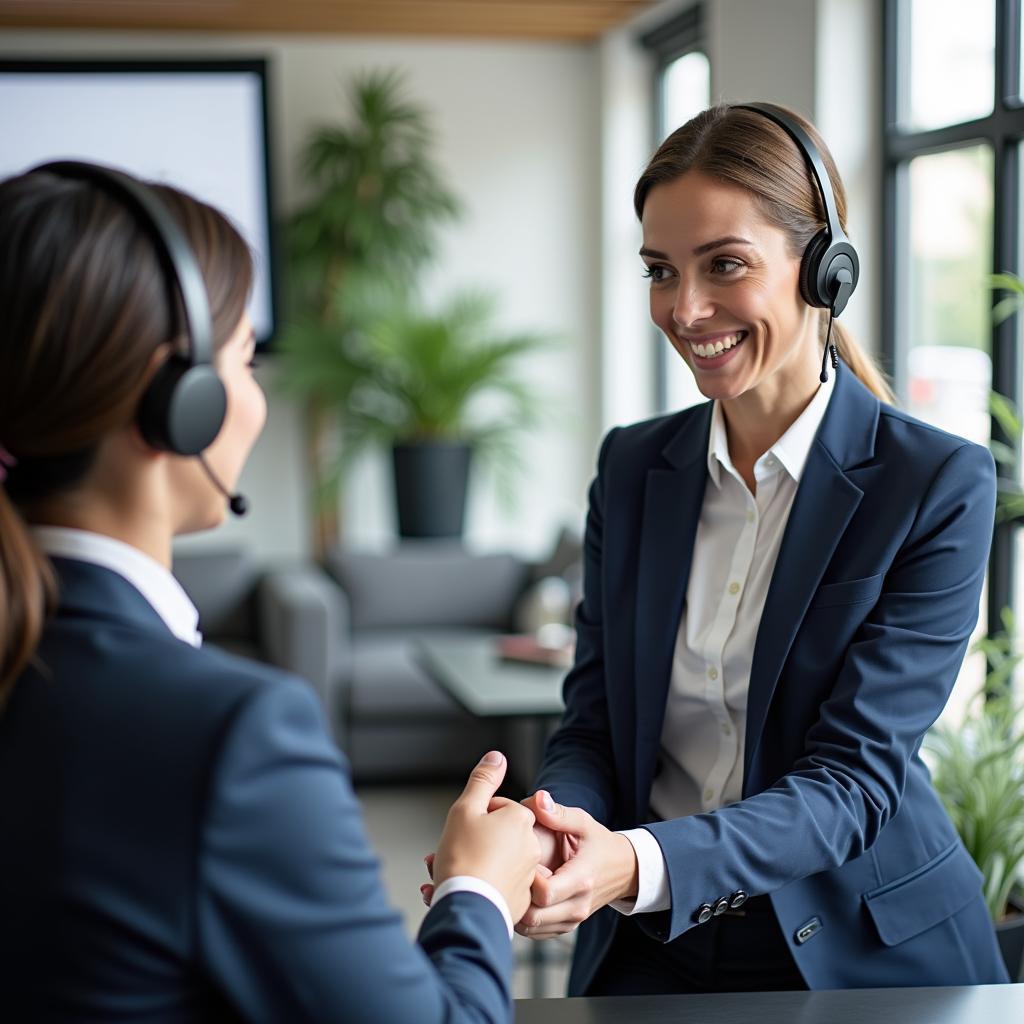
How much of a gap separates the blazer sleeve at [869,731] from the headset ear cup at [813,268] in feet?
0.77

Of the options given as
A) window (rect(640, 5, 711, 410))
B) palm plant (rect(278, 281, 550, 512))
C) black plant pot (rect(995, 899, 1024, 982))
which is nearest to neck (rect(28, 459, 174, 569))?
black plant pot (rect(995, 899, 1024, 982))

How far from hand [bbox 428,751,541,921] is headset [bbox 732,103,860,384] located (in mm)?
684

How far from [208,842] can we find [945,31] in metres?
3.50

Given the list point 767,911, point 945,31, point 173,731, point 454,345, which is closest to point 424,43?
point 454,345

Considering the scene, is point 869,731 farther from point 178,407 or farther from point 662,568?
point 178,407

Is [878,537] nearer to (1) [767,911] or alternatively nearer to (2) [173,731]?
(1) [767,911]

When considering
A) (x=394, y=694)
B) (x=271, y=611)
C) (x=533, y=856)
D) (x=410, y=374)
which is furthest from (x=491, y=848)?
(x=410, y=374)

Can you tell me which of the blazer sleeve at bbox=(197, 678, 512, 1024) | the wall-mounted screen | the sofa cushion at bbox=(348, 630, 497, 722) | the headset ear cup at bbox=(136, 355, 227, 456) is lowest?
the sofa cushion at bbox=(348, 630, 497, 722)

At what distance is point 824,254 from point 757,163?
0.13 m

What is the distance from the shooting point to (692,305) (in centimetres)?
154

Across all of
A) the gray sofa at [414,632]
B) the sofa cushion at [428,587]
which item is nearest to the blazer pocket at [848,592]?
the gray sofa at [414,632]

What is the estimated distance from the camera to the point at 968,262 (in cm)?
356

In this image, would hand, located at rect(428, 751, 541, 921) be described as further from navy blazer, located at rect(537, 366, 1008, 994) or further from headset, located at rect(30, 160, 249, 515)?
headset, located at rect(30, 160, 249, 515)

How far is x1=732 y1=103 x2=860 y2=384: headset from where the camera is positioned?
153 cm
